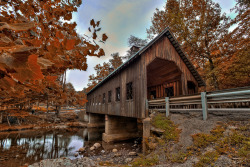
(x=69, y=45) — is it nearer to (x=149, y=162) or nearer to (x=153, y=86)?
(x=149, y=162)

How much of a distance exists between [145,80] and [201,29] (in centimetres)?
1148

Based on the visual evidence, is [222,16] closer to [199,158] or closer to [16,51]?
[199,158]

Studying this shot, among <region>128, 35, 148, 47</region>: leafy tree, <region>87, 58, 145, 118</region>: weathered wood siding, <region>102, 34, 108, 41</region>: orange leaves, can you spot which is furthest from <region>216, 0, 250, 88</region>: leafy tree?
<region>128, 35, 148, 47</region>: leafy tree

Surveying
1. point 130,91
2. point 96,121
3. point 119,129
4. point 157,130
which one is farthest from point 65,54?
point 96,121

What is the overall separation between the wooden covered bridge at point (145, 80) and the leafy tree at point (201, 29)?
4.56m

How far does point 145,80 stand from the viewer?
30.7 feet

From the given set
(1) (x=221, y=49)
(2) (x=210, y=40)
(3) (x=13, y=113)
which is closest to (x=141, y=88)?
(3) (x=13, y=113)

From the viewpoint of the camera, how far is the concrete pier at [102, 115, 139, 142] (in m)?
14.1

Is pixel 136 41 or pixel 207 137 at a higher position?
pixel 136 41

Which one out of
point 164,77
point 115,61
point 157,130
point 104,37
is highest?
point 115,61

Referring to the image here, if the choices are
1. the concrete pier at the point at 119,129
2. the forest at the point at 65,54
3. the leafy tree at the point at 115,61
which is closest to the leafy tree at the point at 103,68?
the leafy tree at the point at 115,61

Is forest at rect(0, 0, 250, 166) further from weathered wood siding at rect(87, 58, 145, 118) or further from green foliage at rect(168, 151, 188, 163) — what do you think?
weathered wood siding at rect(87, 58, 145, 118)

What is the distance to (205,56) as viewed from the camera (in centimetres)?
1577

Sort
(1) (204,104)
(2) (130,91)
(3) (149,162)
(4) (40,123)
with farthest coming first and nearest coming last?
(4) (40,123), (2) (130,91), (1) (204,104), (3) (149,162)
